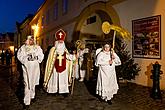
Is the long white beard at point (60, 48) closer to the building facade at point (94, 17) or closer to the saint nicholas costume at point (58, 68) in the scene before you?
the saint nicholas costume at point (58, 68)

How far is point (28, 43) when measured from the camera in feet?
28.1

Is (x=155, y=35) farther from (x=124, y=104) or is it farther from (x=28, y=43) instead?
(x=28, y=43)

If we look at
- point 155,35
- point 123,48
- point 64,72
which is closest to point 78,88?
point 64,72

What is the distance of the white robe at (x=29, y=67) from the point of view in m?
8.16

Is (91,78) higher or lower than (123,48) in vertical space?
lower

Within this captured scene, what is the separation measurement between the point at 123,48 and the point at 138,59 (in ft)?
2.70

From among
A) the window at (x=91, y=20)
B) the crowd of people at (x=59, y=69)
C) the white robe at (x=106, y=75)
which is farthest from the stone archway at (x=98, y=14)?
the white robe at (x=106, y=75)

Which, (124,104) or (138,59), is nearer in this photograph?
(124,104)

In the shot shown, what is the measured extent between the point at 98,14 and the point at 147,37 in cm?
725

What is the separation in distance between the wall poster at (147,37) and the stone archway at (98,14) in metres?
1.62

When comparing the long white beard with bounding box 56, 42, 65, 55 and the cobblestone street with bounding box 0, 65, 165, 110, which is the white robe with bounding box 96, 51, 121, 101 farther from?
the long white beard with bounding box 56, 42, 65, 55

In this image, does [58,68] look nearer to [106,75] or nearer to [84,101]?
[84,101]

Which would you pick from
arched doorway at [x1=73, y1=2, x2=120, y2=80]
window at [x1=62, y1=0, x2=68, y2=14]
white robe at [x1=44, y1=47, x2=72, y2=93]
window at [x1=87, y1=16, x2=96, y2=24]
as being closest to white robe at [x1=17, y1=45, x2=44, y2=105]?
white robe at [x1=44, y1=47, x2=72, y2=93]

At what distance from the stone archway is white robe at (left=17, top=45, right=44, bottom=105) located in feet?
21.2
